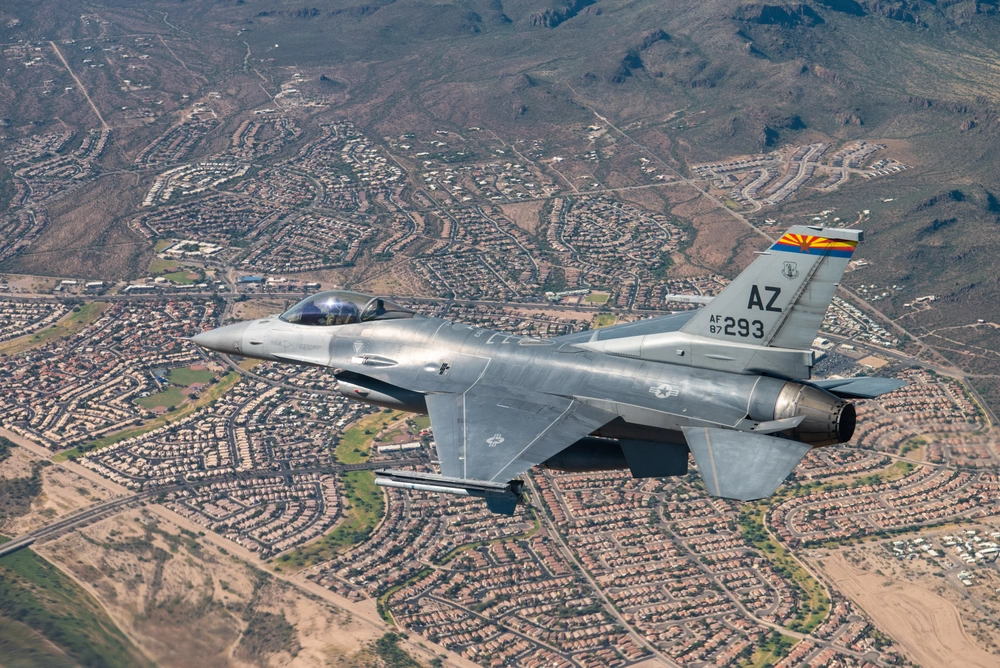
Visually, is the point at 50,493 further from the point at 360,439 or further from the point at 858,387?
the point at 858,387

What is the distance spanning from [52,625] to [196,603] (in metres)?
9.62

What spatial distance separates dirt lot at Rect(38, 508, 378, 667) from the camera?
7044 centimetres

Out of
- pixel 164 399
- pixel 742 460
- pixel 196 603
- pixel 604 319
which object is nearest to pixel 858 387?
pixel 742 460

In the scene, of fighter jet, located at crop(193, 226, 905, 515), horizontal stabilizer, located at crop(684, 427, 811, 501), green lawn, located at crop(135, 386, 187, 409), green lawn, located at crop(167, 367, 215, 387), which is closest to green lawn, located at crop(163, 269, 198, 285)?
green lawn, located at crop(167, 367, 215, 387)

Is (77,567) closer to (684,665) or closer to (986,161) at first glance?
(684,665)

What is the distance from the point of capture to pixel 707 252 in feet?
495

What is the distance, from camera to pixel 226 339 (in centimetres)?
5741

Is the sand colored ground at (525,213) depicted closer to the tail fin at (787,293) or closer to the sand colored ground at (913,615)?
the sand colored ground at (913,615)

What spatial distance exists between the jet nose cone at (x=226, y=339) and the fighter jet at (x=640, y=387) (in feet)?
17.0

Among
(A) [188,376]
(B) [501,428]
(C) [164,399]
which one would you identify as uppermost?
(B) [501,428]

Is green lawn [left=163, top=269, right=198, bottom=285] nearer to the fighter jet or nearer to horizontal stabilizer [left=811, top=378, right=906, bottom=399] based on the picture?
the fighter jet

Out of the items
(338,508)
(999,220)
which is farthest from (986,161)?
(338,508)

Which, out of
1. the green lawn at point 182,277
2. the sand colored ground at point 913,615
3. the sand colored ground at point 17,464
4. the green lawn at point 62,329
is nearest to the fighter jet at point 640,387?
the sand colored ground at point 913,615

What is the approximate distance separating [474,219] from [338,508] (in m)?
80.4
